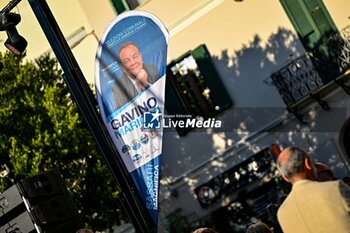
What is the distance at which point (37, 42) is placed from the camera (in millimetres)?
18594

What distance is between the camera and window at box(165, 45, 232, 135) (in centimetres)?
1723

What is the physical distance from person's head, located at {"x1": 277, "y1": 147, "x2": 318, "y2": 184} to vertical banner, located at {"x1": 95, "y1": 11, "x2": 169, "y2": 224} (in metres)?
2.44

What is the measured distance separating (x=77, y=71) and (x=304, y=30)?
10.3m

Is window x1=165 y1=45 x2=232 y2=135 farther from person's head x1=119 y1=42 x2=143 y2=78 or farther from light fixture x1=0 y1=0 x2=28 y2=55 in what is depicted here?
person's head x1=119 y1=42 x2=143 y2=78

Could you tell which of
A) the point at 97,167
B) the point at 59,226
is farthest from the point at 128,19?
the point at 97,167

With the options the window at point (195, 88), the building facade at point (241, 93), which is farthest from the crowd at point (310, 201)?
the window at point (195, 88)

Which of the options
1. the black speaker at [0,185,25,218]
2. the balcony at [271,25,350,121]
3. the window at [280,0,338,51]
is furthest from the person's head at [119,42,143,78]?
the window at [280,0,338,51]

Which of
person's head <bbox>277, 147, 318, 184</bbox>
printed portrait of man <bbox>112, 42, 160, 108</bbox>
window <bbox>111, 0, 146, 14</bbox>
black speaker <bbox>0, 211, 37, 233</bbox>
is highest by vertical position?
window <bbox>111, 0, 146, 14</bbox>

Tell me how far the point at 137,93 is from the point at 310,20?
10.3 m

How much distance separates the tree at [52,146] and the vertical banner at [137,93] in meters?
7.65

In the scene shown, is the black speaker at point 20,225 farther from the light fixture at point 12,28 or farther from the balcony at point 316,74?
the balcony at point 316,74

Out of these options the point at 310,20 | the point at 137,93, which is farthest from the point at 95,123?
the point at 310,20

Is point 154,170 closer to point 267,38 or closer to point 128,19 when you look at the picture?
point 128,19

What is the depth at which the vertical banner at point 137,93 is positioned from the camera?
21.8 feet
